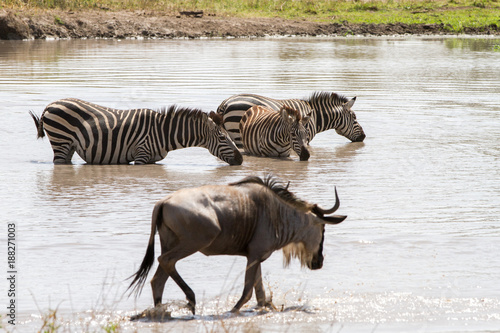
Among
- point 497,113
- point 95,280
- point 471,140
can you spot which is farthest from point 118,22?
point 95,280

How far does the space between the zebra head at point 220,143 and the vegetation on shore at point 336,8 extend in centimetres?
2863

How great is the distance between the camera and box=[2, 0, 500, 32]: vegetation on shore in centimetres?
4150

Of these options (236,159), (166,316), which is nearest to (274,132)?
(236,159)

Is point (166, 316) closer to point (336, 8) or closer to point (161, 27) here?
point (161, 27)

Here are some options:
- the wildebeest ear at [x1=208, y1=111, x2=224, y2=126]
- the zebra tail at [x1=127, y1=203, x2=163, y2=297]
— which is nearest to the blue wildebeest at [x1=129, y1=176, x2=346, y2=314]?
the zebra tail at [x1=127, y1=203, x2=163, y2=297]

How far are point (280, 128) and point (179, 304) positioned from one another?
7424 millimetres

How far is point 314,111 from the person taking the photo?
47.9 ft

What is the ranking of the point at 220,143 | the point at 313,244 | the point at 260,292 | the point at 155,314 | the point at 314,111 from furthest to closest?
1. the point at 314,111
2. the point at 220,143
3. the point at 313,244
4. the point at 260,292
5. the point at 155,314

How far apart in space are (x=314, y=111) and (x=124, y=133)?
12.8ft

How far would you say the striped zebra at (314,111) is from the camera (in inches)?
561

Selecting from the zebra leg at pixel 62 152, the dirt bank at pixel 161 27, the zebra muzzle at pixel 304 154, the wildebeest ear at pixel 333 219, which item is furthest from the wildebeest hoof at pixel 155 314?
the dirt bank at pixel 161 27

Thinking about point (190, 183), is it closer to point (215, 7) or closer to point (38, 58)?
point (38, 58)

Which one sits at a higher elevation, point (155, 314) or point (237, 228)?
point (237, 228)

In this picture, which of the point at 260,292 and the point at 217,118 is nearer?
the point at 260,292
